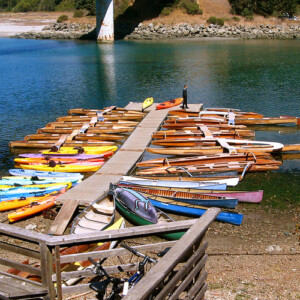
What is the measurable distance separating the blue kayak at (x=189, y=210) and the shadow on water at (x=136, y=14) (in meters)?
88.5

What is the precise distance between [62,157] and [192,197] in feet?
32.8

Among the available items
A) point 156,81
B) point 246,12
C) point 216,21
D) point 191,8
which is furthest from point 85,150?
point 246,12

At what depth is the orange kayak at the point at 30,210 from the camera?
1825 cm

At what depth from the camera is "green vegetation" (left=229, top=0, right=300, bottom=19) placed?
102m

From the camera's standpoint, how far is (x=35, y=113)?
39219 millimetres

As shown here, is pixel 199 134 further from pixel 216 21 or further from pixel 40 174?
pixel 216 21

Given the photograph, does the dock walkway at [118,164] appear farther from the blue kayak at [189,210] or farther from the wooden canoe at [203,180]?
the blue kayak at [189,210]

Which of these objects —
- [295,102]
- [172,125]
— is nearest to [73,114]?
[172,125]

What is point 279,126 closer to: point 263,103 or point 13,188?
point 263,103

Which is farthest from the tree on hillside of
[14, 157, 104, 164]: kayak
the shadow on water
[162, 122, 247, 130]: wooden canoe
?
[14, 157, 104, 164]: kayak

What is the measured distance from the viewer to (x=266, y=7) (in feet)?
335

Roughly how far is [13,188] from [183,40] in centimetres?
8017

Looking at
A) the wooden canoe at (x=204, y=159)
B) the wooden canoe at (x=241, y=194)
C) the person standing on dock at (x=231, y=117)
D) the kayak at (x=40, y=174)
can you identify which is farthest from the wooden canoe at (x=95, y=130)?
the wooden canoe at (x=241, y=194)

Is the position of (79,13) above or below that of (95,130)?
above
